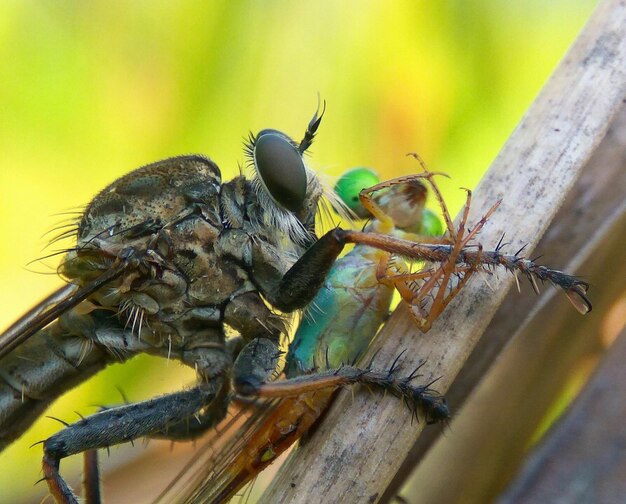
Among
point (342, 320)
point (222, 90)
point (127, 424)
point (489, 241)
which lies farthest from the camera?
point (222, 90)

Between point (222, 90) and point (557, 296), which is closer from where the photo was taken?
point (557, 296)

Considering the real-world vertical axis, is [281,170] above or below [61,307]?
above

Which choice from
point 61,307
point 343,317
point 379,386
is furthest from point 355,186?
point 61,307

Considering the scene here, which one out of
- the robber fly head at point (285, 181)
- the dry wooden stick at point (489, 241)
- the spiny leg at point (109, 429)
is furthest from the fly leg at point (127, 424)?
the dry wooden stick at point (489, 241)

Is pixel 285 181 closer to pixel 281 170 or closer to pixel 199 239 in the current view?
pixel 281 170

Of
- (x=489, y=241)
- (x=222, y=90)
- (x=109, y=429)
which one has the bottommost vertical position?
(x=109, y=429)

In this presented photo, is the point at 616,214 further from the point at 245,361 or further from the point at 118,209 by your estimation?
the point at 118,209

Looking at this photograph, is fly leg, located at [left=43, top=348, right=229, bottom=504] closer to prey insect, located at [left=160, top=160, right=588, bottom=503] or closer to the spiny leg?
the spiny leg

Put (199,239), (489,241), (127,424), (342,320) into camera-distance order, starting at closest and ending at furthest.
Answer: (489,241)
(342,320)
(127,424)
(199,239)
